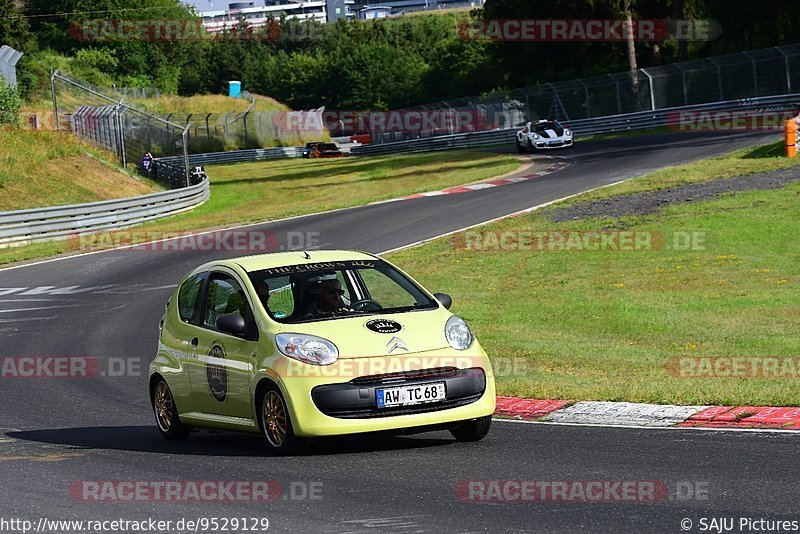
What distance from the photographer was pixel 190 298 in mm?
10180

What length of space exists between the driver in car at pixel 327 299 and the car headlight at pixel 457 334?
0.86 m

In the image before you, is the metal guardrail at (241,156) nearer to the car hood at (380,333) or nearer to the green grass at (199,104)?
the green grass at (199,104)

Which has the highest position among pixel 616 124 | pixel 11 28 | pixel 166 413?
pixel 11 28

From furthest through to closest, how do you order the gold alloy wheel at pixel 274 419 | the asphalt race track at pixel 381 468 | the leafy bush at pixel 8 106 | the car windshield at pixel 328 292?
the leafy bush at pixel 8 106 < the car windshield at pixel 328 292 < the gold alloy wheel at pixel 274 419 < the asphalt race track at pixel 381 468

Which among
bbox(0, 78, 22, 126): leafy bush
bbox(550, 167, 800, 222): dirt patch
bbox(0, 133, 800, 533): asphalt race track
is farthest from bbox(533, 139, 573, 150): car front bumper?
bbox(0, 133, 800, 533): asphalt race track

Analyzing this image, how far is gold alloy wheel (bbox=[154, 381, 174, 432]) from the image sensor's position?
10320 millimetres

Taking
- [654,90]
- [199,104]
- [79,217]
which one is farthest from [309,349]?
[199,104]

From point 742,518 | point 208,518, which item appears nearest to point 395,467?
point 208,518

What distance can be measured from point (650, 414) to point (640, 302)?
905 centimetres

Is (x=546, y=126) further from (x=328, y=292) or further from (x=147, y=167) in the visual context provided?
(x=328, y=292)

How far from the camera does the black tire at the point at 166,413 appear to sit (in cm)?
1021

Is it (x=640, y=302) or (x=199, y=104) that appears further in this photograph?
(x=199, y=104)

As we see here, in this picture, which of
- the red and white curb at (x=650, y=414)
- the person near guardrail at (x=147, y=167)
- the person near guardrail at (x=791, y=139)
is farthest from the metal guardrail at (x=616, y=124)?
the red and white curb at (x=650, y=414)

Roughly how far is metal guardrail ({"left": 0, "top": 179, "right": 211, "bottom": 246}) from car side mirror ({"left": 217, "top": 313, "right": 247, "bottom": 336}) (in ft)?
79.9
